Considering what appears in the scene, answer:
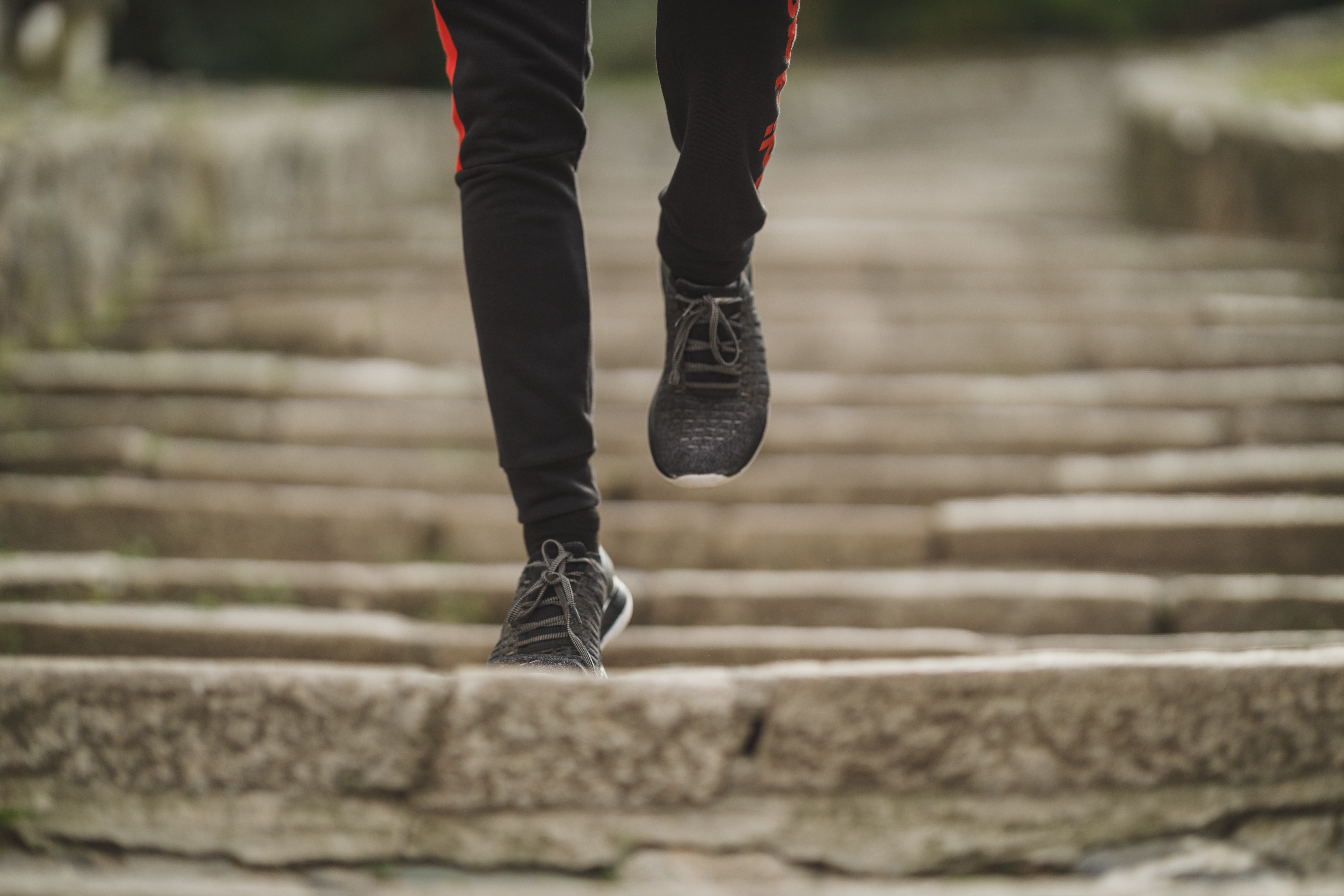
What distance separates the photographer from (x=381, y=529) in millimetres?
2277

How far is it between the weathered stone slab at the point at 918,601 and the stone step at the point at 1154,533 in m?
0.09

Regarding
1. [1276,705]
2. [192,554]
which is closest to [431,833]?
[1276,705]

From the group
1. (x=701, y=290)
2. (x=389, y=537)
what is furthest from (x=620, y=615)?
(x=389, y=537)

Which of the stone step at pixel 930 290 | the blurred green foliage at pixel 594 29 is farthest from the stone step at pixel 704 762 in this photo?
the blurred green foliage at pixel 594 29

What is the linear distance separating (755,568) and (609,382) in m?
0.76

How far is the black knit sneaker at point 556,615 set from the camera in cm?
116

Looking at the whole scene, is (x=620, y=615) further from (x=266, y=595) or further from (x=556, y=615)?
(x=266, y=595)

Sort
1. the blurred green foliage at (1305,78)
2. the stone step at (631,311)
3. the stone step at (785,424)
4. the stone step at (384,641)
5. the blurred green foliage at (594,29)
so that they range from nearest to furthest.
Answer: the stone step at (384,641)
the stone step at (785,424)
the stone step at (631,311)
the blurred green foliage at (1305,78)
the blurred green foliage at (594,29)

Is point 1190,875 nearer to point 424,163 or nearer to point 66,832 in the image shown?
point 66,832

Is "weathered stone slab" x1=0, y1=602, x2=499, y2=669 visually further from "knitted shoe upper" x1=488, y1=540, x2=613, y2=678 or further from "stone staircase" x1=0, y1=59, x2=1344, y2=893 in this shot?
"knitted shoe upper" x1=488, y1=540, x2=613, y2=678

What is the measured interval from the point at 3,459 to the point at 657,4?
2.13 m

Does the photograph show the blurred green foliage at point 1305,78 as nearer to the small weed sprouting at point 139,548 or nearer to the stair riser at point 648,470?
the stair riser at point 648,470

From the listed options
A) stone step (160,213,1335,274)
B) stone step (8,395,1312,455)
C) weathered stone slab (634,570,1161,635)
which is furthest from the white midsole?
stone step (160,213,1335,274)

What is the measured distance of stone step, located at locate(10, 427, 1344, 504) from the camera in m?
2.36
